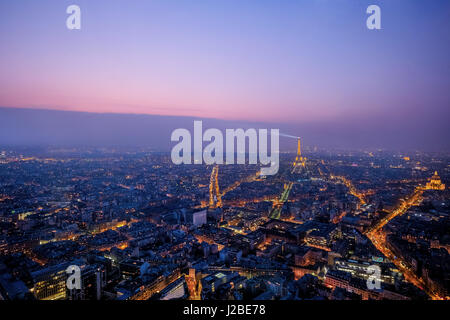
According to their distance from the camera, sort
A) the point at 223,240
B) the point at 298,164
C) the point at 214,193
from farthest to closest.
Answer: the point at 298,164 → the point at 214,193 → the point at 223,240

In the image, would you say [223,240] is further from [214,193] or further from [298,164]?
[298,164]

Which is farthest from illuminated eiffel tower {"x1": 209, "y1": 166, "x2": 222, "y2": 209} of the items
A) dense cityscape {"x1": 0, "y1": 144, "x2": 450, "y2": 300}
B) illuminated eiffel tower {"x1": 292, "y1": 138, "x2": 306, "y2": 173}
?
illuminated eiffel tower {"x1": 292, "y1": 138, "x2": 306, "y2": 173}

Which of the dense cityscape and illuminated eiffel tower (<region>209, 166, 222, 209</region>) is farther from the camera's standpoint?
illuminated eiffel tower (<region>209, 166, 222, 209</region>)

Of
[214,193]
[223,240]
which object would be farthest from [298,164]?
[223,240]

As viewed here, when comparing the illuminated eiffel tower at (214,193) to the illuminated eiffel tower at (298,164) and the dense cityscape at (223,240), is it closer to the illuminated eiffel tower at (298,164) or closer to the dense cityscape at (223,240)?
the dense cityscape at (223,240)

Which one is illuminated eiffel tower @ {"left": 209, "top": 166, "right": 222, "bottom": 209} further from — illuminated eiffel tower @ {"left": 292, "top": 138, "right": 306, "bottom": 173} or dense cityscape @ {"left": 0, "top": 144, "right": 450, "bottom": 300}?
illuminated eiffel tower @ {"left": 292, "top": 138, "right": 306, "bottom": 173}

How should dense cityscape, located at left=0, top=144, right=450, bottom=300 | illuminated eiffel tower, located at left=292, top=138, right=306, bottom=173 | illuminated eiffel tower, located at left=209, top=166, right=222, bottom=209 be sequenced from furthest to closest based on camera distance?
1. illuminated eiffel tower, located at left=292, top=138, right=306, bottom=173
2. illuminated eiffel tower, located at left=209, top=166, right=222, bottom=209
3. dense cityscape, located at left=0, top=144, right=450, bottom=300

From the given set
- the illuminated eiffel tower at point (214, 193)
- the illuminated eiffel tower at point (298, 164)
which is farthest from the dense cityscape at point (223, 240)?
the illuminated eiffel tower at point (298, 164)
